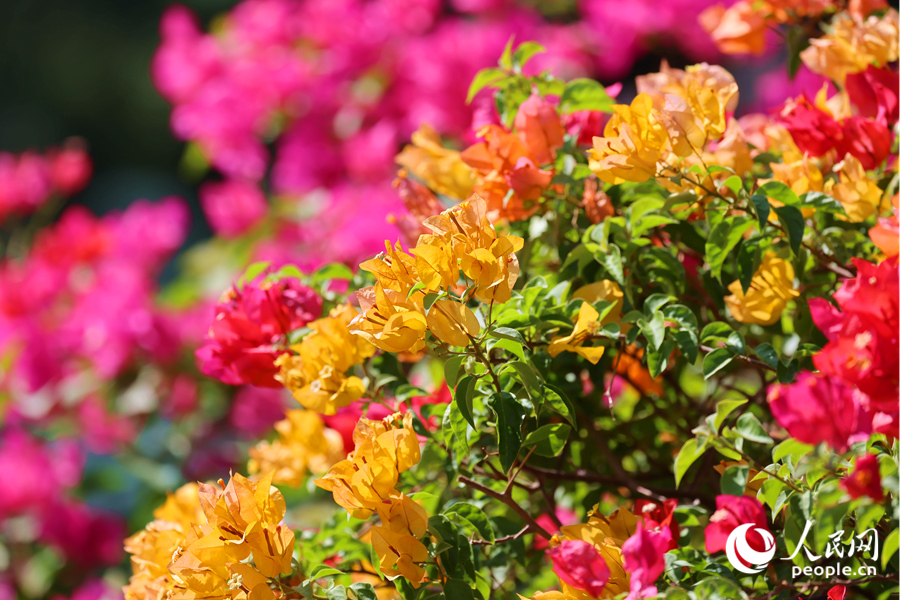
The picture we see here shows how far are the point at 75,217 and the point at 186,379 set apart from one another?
0.50m

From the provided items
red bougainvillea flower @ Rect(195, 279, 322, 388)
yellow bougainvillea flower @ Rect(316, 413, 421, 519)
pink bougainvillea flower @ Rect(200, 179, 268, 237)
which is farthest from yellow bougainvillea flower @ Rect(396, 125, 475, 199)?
pink bougainvillea flower @ Rect(200, 179, 268, 237)

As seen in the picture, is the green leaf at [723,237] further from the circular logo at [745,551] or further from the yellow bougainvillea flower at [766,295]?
the circular logo at [745,551]

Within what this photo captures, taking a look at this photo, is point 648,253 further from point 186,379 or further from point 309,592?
point 186,379

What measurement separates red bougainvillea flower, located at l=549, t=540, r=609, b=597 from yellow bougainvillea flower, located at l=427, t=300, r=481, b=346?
4.9 inches

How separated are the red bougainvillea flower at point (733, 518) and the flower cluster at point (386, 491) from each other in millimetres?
161

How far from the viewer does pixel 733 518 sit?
454 millimetres

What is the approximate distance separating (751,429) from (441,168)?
0.98ft

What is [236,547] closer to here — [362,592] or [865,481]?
[362,592]

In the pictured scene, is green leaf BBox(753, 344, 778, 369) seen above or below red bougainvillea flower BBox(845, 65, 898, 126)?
below

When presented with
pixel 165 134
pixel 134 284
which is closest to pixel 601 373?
pixel 134 284

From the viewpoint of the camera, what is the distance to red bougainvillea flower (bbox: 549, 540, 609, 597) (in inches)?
17.3

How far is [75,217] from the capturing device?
1689 mm

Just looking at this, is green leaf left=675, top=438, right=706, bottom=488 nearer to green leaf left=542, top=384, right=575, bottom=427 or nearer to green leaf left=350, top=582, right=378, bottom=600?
green leaf left=542, top=384, right=575, bottom=427

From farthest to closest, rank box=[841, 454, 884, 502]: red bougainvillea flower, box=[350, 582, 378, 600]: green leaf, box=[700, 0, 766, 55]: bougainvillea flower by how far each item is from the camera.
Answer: box=[700, 0, 766, 55]: bougainvillea flower → box=[350, 582, 378, 600]: green leaf → box=[841, 454, 884, 502]: red bougainvillea flower
